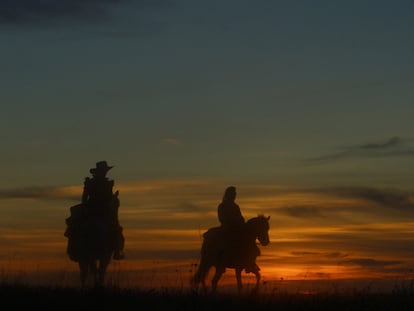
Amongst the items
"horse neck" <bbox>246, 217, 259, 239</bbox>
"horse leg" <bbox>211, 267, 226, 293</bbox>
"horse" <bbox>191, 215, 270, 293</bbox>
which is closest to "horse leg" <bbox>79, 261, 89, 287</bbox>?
"horse" <bbox>191, 215, 270, 293</bbox>

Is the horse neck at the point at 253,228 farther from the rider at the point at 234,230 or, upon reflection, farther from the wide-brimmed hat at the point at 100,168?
the wide-brimmed hat at the point at 100,168

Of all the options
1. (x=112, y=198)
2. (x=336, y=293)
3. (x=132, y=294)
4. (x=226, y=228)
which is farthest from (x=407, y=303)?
(x=112, y=198)

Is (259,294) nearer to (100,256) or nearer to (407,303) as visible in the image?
(407,303)

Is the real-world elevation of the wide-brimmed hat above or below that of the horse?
above

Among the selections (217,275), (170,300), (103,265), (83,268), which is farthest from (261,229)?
(170,300)

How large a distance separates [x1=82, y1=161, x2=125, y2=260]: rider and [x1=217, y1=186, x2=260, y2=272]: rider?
331cm

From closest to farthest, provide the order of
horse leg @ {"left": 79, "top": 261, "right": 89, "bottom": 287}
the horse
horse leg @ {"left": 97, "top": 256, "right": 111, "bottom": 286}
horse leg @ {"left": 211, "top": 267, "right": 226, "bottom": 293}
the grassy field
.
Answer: the grassy field
the horse
horse leg @ {"left": 211, "top": 267, "right": 226, "bottom": 293}
horse leg @ {"left": 97, "top": 256, "right": 111, "bottom": 286}
horse leg @ {"left": 79, "top": 261, "right": 89, "bottom": 287}

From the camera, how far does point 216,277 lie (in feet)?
99.2

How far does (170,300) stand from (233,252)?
37.2 ft

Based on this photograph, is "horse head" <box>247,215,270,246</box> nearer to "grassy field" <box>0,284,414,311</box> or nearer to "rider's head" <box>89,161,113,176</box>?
"rider's head" <box>89,161,113,176</box>

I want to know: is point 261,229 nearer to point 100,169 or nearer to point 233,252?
point 233,252

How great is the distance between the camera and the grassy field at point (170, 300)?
1802cm

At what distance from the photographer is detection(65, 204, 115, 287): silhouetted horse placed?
99.4ft

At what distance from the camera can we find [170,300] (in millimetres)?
18750
